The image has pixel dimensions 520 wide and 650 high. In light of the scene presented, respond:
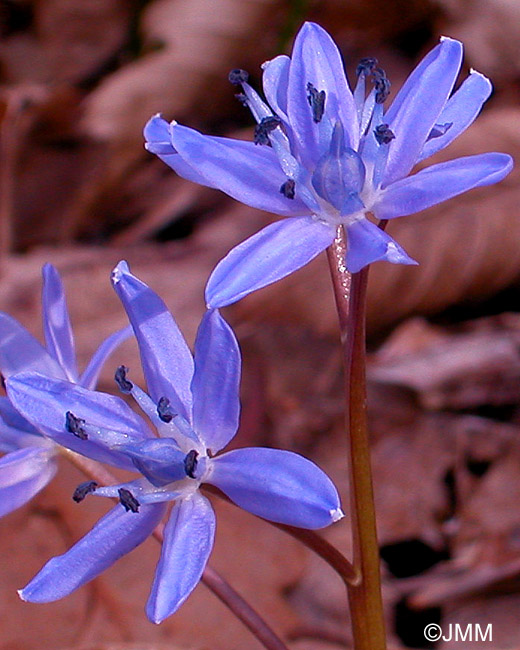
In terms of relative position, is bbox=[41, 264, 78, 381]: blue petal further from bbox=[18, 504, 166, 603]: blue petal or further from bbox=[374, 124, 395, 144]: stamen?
bbox=[374, 124, 395, 144]: stamen

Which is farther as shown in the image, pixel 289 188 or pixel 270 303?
pixel 270 303

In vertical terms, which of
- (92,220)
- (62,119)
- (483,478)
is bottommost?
(483,478)

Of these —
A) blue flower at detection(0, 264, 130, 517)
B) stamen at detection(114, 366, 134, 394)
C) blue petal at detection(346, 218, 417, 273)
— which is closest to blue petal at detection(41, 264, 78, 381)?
blue flower at detection(0, 264, 130, 517)

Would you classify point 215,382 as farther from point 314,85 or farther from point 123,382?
point 314,85

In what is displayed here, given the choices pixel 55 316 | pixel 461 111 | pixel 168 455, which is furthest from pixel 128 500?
pixel 461 111

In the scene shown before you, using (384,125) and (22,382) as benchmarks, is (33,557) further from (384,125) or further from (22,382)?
(384,125)

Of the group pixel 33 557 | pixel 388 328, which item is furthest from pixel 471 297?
pixel 33 557

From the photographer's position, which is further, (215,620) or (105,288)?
(105,288)
